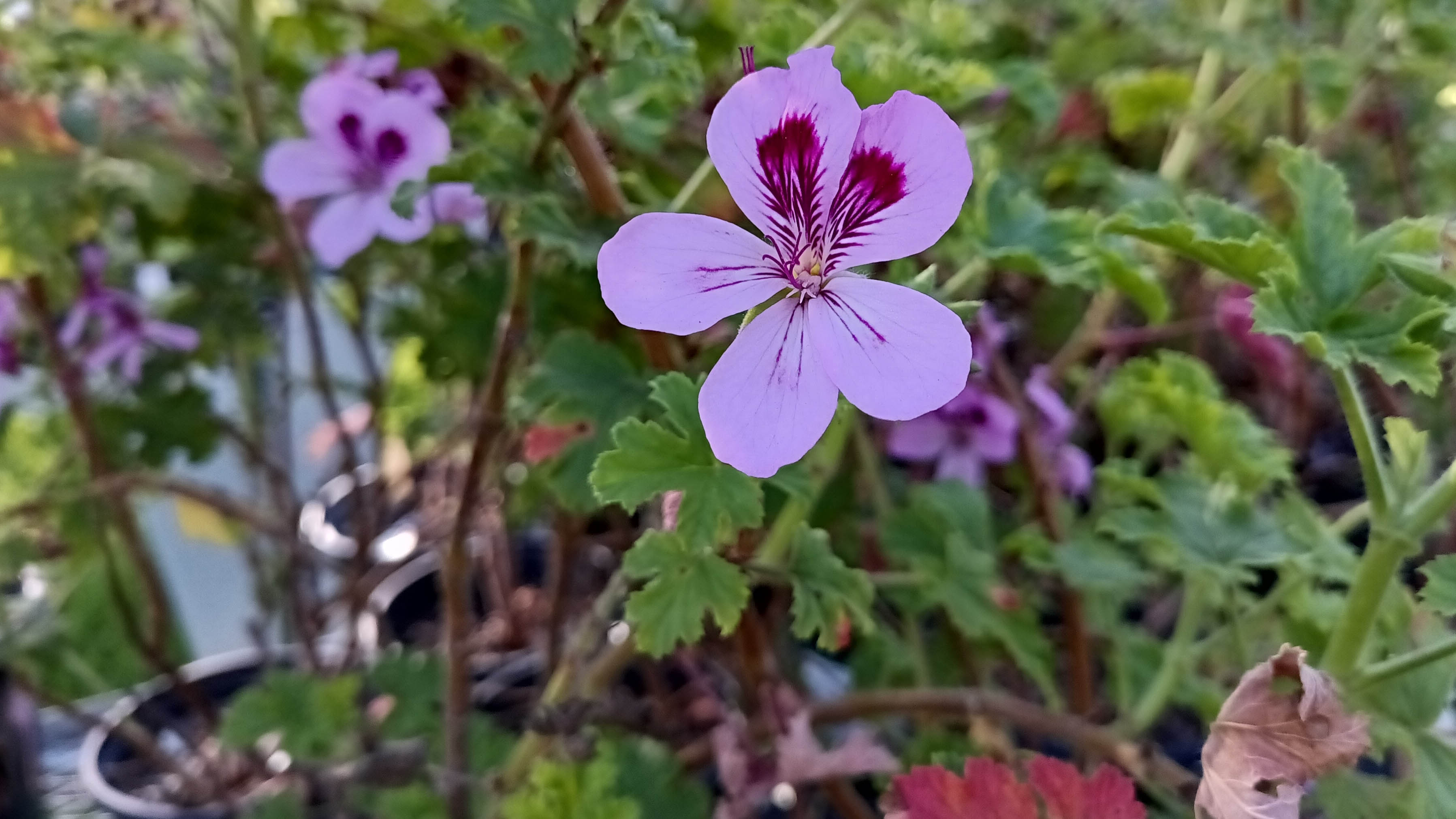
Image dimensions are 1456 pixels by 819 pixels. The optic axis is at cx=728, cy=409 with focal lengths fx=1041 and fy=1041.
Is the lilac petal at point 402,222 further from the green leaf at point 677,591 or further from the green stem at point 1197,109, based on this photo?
the green stem at point 1197,109

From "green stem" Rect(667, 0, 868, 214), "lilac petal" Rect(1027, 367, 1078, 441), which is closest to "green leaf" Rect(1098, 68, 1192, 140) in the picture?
"lilac petal" Rect(1027, 367, 1078, 441)

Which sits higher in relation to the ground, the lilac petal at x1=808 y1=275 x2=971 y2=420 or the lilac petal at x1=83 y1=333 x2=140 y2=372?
the lilac petal at x1=808 y1=275 x2=971 y2=420

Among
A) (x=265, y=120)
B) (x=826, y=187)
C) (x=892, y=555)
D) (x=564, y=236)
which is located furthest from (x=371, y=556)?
(x=826, y=187)

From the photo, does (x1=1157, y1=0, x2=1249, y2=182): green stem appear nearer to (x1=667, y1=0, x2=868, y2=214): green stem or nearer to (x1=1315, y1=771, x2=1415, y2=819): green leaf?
(x1=667, y1=0, x2=868, y2=214): green stem

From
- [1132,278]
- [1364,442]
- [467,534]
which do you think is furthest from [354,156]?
[1364,442]

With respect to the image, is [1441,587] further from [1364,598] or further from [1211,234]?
[1211,234]

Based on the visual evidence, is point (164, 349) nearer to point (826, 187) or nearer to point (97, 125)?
point (97, 125)

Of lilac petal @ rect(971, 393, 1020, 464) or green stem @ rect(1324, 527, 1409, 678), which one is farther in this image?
lilac petal @ rect(971, 393, 1020, 464)
